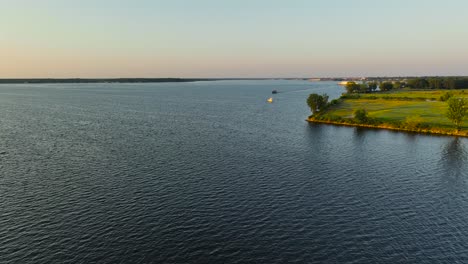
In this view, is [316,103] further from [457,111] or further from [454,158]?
[454,158]

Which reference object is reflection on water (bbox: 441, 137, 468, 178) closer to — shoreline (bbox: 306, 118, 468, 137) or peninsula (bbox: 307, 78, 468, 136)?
shoreline (bbox: 306, 118, 468, 137)

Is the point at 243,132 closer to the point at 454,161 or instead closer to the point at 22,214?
the point at 454,161

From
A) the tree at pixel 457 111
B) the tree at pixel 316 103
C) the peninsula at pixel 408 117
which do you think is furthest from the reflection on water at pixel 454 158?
the tree at pixel 316 103

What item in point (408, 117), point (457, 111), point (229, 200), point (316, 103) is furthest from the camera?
point (316, 103)

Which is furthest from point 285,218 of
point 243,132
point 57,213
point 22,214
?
point 243,132

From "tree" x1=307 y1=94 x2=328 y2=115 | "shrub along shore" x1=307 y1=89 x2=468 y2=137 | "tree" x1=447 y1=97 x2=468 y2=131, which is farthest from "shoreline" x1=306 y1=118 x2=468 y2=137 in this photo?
"tree" x1=307 y1=94 x2=328 y2=115

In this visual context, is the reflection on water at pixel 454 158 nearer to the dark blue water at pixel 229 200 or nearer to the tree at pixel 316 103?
the dark blue water at pixel 229 200

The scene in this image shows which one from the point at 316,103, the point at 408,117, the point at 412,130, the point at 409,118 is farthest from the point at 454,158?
the point at 316,103

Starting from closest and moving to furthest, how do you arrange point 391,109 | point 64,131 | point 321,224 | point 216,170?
point 321,224, point 216,170, point 64,131, point 391,109
